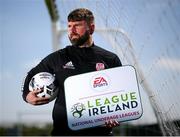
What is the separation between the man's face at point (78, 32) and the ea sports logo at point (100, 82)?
0.49 feet

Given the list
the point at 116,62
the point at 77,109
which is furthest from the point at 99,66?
the point at 77,109

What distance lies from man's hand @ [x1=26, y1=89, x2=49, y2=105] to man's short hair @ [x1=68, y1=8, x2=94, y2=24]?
266mm

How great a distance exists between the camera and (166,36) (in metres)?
1.95

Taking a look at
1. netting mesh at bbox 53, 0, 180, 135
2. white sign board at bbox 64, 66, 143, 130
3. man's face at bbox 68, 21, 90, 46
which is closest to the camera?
white sign board at bbox 64, 66, 143, 130

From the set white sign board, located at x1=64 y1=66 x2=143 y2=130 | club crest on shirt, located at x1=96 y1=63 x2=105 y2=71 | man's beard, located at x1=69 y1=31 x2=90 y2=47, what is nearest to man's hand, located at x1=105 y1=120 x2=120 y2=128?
white sign board, located at x1=64 y1=66 x2=143 y2=130

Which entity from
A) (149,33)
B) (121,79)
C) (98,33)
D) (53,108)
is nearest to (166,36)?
(149,33)

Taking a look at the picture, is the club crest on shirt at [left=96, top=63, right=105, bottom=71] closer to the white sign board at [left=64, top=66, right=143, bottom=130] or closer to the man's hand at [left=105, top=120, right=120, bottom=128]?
the white sign board at [left=64, top=66, right=143, bottom=130]

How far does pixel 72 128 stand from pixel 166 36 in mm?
563

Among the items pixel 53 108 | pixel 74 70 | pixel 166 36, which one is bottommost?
pixel 53 108

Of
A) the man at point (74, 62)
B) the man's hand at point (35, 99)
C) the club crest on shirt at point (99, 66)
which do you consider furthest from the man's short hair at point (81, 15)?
the man's hand at point (35, 99)

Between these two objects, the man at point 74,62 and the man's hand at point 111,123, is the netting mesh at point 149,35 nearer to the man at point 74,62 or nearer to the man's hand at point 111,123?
the man at point 74,62

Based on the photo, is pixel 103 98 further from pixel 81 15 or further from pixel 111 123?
pixel 81 15

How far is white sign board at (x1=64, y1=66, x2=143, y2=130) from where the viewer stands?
1.58 metres

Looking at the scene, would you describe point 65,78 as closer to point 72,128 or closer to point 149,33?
point 72,128
